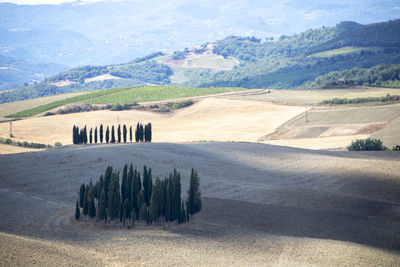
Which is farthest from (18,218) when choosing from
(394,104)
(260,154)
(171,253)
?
(394,104)

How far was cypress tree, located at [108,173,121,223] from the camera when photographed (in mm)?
42938

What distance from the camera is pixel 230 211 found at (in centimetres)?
4534

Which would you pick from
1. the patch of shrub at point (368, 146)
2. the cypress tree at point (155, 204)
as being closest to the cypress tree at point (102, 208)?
the cypress tree at point (155, 204)

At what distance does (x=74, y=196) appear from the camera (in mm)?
50406

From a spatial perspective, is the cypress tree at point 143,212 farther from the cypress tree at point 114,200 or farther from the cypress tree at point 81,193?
the cypress tree at point 81,193

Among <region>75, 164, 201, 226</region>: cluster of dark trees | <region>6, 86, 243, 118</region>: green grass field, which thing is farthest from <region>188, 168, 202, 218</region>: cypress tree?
<region>6, 86, 243, 118</region>: green grass field

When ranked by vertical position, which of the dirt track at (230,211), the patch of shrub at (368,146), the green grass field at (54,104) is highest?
the green grass field at (54,104)

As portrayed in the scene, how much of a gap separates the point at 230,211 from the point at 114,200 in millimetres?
9751

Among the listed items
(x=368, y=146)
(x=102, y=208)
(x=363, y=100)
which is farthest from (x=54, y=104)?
(x=102, y=208)

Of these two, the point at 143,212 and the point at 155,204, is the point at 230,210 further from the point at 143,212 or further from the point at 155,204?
the point at 143,212

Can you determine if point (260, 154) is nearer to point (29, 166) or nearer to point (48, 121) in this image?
point (29, 166)

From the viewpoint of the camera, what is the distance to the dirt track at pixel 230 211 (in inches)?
1355

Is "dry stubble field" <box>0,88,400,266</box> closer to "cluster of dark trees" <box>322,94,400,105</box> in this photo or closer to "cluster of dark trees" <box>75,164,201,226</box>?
"cluster of dark trees" <box>75,164,201,226</box>

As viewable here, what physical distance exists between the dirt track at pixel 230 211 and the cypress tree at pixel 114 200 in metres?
1.93
